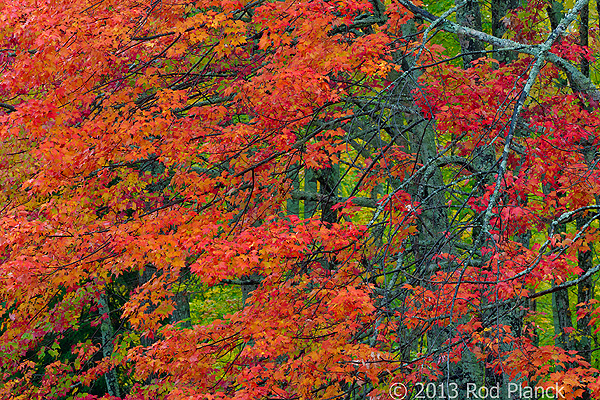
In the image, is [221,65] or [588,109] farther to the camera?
[221,65]

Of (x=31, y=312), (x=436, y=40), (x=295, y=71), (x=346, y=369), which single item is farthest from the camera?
(x=436, y=40)

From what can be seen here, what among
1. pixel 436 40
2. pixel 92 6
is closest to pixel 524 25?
pixel 436 40

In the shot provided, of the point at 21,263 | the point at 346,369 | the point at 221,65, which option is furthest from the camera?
the point at 221,65

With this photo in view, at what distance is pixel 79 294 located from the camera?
31.5ft

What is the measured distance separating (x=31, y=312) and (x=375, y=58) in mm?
6891

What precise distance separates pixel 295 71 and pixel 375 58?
92 centimetres

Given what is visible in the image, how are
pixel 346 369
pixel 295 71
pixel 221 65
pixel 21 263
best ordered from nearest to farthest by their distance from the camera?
1. pixel 346 369
2. pixel 295 71
3. pixel 21 263
4. pixel 221 65

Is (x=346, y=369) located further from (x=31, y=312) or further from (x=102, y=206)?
(x=31, y=312)

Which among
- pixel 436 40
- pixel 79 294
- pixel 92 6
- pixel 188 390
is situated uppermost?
pixel 92 6

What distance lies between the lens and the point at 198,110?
7.25 meters

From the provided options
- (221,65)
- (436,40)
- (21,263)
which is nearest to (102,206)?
(21,263)

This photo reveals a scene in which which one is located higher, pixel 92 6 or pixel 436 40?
pixel 92 6

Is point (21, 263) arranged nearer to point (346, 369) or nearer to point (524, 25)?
point (346, 369)

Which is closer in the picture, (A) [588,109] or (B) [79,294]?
(A) [588,109]
